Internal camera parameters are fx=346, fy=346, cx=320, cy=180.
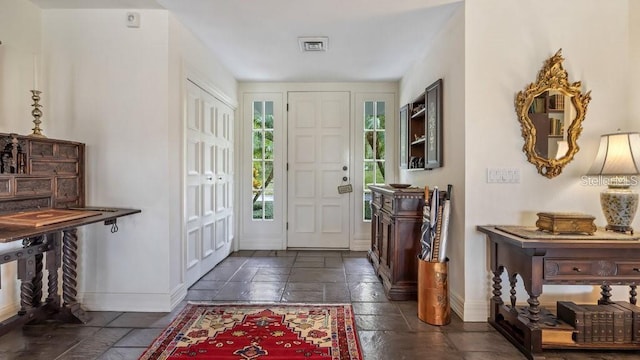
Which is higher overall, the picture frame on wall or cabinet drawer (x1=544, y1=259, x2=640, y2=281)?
the picture frame on wall

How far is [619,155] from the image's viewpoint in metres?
2.26

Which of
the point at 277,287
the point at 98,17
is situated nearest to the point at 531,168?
the point at 277,287

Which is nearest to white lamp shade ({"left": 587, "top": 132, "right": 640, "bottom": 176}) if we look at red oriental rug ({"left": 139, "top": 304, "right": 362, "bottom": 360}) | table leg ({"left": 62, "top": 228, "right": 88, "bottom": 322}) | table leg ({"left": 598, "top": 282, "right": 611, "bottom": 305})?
table leg ({"left": 598, "top": 282, "right": 611, "bottom": 305})

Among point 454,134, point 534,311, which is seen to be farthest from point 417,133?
point 534,311

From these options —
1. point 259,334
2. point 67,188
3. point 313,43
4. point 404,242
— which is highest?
point 313,43

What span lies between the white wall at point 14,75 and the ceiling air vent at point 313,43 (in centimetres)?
218

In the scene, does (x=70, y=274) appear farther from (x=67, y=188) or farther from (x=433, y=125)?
(x=433, y=125)

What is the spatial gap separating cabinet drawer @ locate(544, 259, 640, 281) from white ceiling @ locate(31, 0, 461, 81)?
199cm

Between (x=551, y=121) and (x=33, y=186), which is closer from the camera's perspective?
(x=33, y=186)

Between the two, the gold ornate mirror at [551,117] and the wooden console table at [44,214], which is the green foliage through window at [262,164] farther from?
the gold ornate mirror at [551,117]

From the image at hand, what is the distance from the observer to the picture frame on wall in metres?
3.07

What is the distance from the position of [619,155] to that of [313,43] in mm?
2666

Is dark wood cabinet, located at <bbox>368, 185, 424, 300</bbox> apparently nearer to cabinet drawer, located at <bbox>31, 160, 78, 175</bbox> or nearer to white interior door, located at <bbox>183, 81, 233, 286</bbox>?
white interior door, located at <bbox>183, 81, 233, 286</bbox>

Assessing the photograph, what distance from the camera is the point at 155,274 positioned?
2787 millimetres
